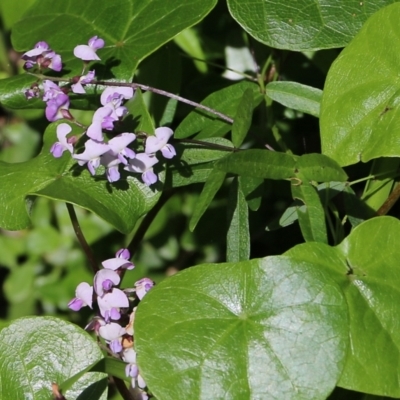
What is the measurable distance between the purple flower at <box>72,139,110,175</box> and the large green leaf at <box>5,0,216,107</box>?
0.18m

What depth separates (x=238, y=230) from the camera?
89 cm

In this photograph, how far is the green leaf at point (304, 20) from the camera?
3.06ft

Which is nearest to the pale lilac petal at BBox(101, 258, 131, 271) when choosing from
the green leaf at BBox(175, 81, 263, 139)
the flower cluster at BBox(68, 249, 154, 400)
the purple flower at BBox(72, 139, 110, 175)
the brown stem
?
the flower cluster at BBox(68, 249, 154, 400)

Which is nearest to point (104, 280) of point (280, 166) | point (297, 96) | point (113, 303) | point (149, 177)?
point (113, 303)

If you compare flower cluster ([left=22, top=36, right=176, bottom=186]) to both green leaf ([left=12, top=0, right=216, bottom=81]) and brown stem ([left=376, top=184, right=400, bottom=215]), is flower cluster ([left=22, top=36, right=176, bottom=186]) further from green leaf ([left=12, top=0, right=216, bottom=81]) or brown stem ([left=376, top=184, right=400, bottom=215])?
brown stem ([left=376, top=184, right=400, bottom=215])

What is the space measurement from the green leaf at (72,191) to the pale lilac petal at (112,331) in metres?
0.11

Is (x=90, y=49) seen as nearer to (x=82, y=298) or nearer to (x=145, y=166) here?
(x=145, y=166)

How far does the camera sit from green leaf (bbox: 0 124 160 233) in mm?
888

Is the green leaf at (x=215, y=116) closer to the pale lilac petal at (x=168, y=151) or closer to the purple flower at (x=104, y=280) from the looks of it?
the pale lilac petal at (x=168, y=151)

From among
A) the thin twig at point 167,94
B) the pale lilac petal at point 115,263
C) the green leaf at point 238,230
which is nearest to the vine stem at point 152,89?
the thin twig at point 167,94

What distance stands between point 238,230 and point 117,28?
35 centimetres

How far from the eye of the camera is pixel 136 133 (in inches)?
35.3

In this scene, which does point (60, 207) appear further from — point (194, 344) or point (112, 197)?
point (194, 344)

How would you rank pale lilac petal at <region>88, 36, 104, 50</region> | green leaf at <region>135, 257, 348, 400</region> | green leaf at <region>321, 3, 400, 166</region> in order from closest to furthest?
green leaf at <region>135, 257, 348, 400</region> → green leaf at <region>321, 3, 400, 166</region> → pale lilac petal at <region>88, 36, 104, 50</region>
